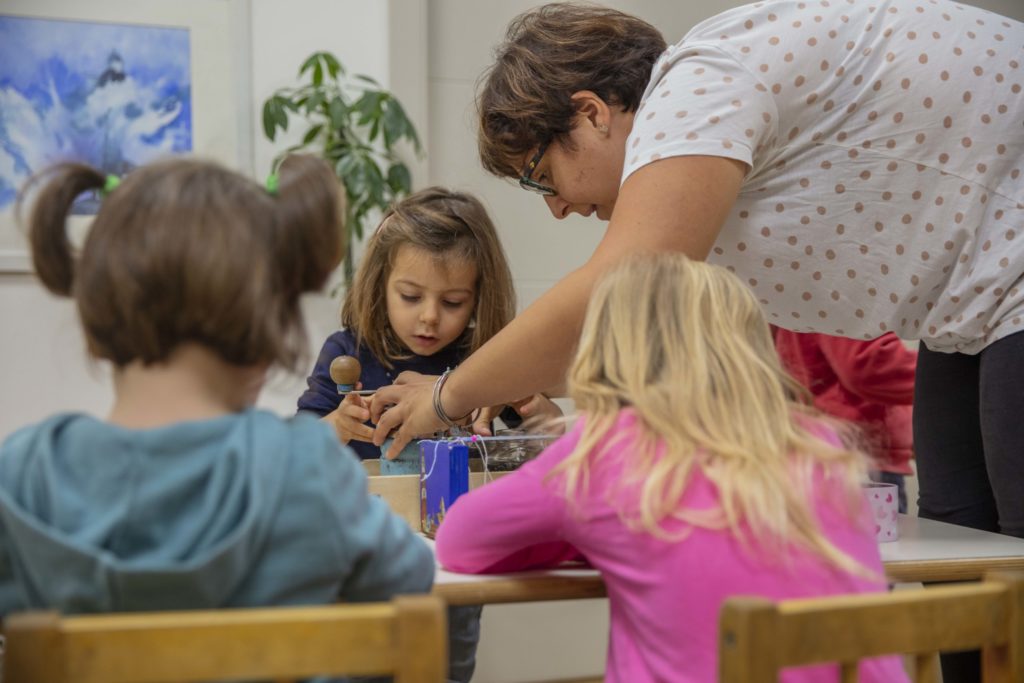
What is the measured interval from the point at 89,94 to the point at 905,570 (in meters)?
3.01

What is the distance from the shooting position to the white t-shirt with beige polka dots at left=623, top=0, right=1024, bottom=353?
57.1 inches

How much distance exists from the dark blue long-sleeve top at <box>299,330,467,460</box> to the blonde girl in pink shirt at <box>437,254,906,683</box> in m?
1.01

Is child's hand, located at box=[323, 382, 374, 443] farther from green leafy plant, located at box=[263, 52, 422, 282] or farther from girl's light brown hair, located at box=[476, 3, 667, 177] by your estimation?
green leafy plant, located at box=[263, 52, 422, 282]

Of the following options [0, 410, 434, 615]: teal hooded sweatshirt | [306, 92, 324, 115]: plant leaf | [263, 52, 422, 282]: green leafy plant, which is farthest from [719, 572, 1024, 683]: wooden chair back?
[306, 92, 324, 115]: plant leaf

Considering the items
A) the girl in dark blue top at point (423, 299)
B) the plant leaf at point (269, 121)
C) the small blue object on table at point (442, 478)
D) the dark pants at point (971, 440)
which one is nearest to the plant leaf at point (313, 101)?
the plant leaf at point (269, 121)

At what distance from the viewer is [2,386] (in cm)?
346

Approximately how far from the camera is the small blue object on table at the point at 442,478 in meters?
1.55

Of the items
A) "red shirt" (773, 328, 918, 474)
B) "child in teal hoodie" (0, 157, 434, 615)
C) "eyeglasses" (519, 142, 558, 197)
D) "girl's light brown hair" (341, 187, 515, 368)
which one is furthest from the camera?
"red shirt" (773, 328, 918, 474)

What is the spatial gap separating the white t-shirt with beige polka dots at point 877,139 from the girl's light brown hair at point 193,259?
1.81ft

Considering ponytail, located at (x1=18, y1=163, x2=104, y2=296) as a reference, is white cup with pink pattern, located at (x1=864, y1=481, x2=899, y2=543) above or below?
below

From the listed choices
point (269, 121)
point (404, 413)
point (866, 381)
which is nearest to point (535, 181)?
point (404, 413)

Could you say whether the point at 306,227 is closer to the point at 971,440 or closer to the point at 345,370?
the point at 345,370

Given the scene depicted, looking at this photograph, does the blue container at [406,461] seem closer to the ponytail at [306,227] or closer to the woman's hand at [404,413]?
the woman's hand at [404,413]

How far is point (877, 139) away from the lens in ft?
4.92
